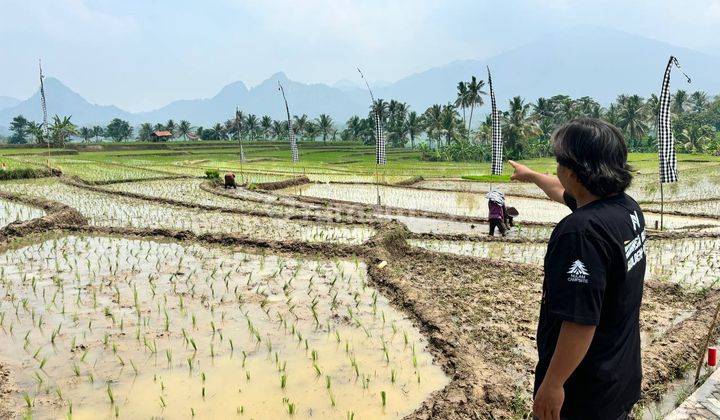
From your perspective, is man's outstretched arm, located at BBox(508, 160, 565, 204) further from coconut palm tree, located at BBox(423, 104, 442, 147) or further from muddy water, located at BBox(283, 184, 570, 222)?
coconut palm tree, located at BBox(423, 104, 442, 147)

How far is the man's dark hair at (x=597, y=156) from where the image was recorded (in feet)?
5.65

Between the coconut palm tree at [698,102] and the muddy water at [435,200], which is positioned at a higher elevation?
the coconut palm tree at [698,102]

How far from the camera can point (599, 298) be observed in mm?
1609

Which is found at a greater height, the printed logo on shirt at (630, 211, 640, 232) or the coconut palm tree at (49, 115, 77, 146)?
the coconut palm tree at (49, 115, 77, 146)

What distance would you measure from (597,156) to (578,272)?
0.44 meters

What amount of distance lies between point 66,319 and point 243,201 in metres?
9.70

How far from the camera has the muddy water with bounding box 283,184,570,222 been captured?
14.0 meters

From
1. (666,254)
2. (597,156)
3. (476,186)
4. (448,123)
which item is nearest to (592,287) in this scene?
(597,156)

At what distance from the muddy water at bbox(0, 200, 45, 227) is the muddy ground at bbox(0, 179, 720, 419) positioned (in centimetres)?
250

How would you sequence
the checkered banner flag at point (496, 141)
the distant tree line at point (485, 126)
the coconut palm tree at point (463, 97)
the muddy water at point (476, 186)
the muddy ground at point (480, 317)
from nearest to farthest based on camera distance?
the muddy ground at point (480, 317) < the muddy water at point (476, 186) < the checkered banner flag at point (496, 141) < the distant tree line at point (485, 126) < the coconut palm tree at point (463, 97)

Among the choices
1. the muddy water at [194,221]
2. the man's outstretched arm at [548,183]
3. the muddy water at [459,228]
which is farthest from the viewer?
the muddy water at [459,228]

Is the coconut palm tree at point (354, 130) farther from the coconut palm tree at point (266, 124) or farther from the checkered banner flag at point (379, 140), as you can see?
the checkered banner flag at point (379, 140)

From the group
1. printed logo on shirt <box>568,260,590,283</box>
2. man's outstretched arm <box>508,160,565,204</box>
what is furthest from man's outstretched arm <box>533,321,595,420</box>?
man's outstretched arm <box>508,160,565,204</box>

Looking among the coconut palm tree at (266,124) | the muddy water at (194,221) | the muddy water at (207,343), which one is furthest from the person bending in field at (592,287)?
the coconut palm tree at (266,124)
